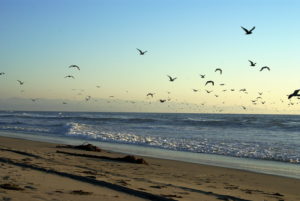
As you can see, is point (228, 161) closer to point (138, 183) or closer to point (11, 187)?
point (138, 183)

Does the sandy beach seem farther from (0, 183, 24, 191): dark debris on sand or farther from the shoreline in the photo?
the shoreline

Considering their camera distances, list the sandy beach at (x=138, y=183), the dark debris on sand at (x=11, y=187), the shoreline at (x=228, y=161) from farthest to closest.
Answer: the shoreline at (x=228, y=161) < the sandy beach at (x=138, y=183) < the dark debris on sand at (x=11, y=187)

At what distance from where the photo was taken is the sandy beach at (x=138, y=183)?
885 centimetres

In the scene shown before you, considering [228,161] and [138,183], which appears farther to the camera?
[228,161]

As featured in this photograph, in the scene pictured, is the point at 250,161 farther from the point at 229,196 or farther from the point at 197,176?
the point at 229,196

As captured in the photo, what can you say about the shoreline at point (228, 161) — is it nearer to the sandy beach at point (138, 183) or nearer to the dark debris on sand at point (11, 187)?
the sandy beach at point (138, 183)

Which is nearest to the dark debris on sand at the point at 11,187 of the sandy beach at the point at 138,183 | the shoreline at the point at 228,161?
the sandy beach at the point at 138,183

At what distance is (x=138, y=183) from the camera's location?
10742 mm

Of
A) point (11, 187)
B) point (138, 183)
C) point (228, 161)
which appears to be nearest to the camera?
point (11, 187)

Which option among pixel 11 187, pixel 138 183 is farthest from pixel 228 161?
pixel 11 187

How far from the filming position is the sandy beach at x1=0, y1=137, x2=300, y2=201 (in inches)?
348

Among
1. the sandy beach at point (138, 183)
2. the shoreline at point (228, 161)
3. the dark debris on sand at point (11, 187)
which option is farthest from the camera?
the shoreline at point (228, 161)

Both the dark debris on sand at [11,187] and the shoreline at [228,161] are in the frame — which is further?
the shoreline at [228,161]

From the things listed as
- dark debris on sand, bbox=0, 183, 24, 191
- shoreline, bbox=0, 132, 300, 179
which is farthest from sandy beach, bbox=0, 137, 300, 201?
shoreline, bbox=0, 132, 300, 179
